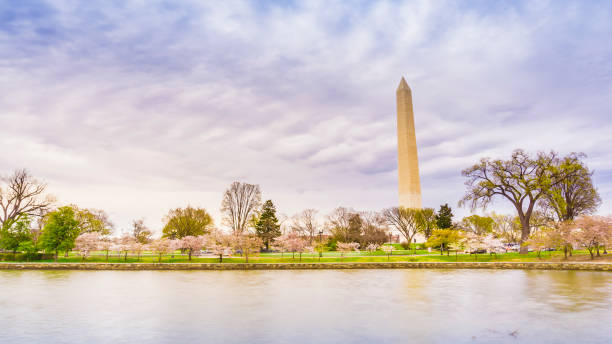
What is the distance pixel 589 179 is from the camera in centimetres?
5481

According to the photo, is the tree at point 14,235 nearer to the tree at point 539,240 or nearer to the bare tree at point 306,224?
the bare tree at point 306,224

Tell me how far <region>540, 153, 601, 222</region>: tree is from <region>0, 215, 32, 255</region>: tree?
68668 mm

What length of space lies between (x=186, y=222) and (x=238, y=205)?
10373 mm

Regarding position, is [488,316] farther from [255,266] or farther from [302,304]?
[255,266]

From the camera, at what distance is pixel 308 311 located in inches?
859

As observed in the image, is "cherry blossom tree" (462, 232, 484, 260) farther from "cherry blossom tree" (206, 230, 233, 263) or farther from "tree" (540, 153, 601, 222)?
"cherry blossom tree" (206, 230, 233, 263)

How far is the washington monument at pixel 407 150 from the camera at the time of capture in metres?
76.0

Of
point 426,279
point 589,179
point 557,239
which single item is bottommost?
point 426,279

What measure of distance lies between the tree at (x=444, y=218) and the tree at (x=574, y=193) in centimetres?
1640

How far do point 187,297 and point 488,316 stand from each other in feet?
58.6

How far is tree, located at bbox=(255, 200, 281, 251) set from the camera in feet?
234

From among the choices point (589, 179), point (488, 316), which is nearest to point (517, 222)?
point (589, 179)

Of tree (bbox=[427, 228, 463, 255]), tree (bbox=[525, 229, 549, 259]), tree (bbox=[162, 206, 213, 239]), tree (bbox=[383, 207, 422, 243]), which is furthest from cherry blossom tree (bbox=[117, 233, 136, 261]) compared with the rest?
tree (bbox=[525, 229, 549, 259])

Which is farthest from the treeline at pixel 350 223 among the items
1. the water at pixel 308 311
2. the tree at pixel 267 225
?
the water at pixel 308 311
